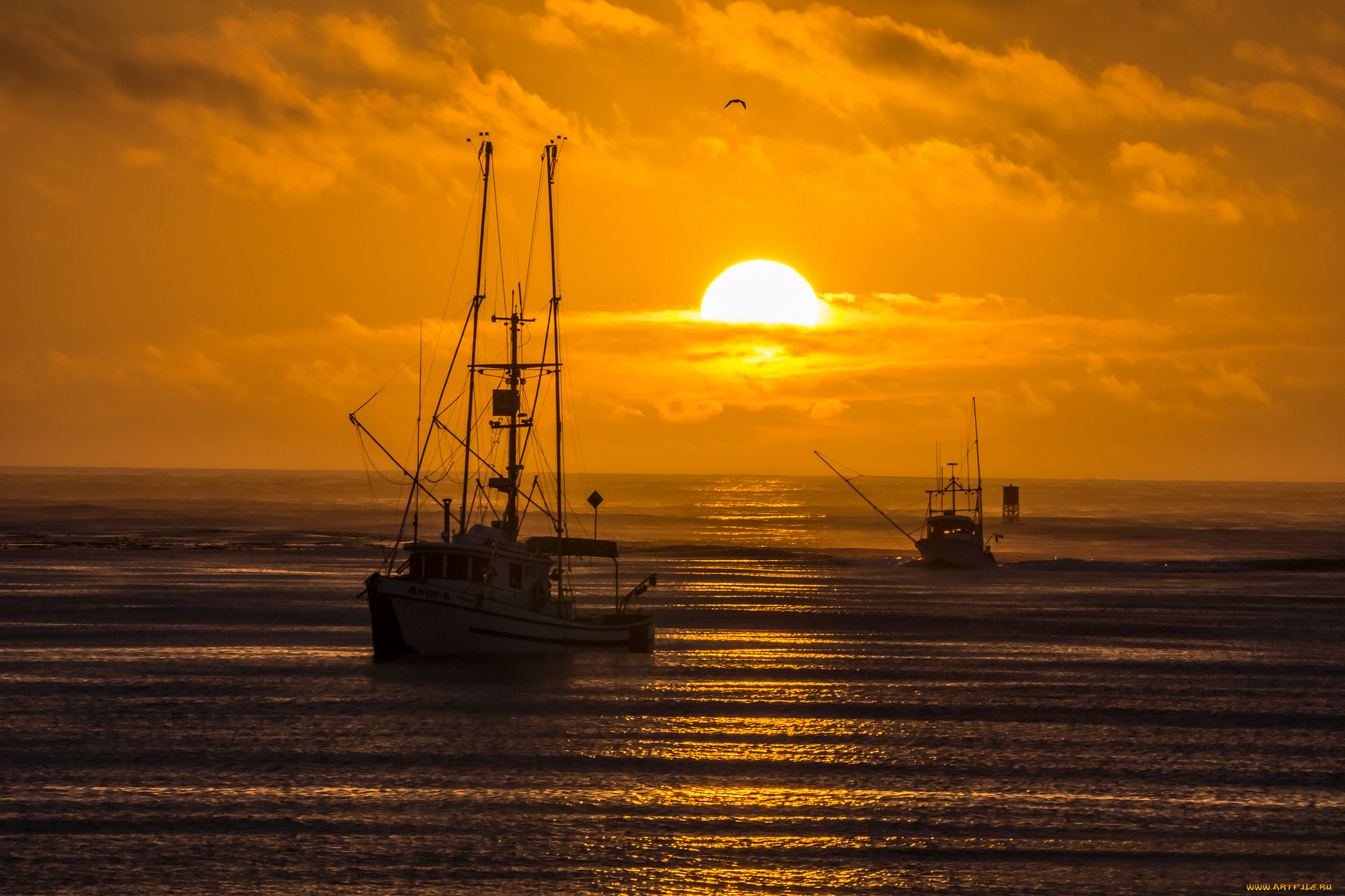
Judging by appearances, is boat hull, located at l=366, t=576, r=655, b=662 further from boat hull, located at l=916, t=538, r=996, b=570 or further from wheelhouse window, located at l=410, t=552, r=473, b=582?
boat hull, located at l=916, t=538, r=996, b=570

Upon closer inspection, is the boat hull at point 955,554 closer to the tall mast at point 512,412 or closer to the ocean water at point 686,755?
the ocean water at point 686,755

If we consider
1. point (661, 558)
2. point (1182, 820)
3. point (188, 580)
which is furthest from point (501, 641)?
point (661, 558)

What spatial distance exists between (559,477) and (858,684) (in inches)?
558

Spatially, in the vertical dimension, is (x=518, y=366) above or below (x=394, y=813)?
above

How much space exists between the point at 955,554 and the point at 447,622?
206ft

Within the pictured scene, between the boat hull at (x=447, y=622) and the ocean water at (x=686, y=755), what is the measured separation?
2.71 feet

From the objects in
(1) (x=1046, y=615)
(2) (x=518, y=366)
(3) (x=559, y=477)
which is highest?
(2) (x=518, y=366)

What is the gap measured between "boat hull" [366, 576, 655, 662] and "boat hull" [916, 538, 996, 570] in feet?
193

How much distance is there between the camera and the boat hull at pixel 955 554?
95.9 metres

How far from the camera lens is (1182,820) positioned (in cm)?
2147

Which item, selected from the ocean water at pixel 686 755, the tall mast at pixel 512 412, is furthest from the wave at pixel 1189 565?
the tall mast at pixel 512 412

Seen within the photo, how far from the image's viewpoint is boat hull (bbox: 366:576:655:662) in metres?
41.0

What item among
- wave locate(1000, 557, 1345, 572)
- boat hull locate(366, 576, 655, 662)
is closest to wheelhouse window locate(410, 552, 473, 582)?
boat hull locate(366, 576, 655, 662)

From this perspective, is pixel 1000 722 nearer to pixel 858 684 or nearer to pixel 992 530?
pixel 858 684
